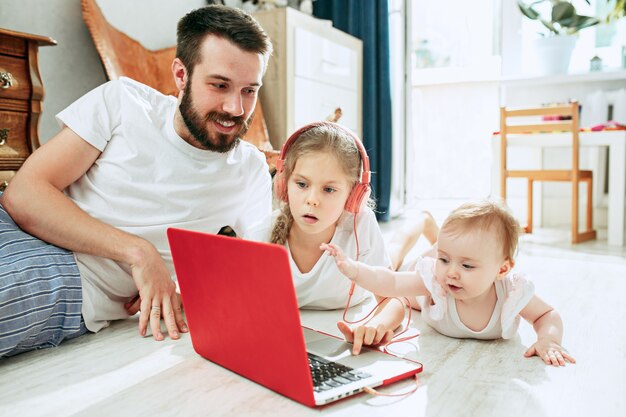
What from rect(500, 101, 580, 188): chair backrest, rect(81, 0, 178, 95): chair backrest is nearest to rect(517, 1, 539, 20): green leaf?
rect(500, 101, 580, 188): chair backrest

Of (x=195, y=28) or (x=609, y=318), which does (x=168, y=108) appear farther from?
(x=609, y=318)

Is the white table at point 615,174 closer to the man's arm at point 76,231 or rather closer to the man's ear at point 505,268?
the man's ear at point 505,268

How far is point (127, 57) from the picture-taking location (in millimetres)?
2145

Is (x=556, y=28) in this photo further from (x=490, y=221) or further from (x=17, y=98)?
(x=17, y=98)

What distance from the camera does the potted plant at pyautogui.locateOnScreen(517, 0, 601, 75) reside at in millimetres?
3232

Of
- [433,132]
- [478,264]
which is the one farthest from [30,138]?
[433,132]

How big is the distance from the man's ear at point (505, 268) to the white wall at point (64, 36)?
1.69 meters

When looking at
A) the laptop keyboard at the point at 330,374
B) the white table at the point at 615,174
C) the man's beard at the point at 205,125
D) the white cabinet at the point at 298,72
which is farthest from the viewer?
the white cabinet at the point at 298,72

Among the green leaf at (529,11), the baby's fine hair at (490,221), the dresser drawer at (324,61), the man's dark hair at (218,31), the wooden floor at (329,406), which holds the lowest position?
the wooden floor at (329,406)

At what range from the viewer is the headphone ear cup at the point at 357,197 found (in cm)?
121

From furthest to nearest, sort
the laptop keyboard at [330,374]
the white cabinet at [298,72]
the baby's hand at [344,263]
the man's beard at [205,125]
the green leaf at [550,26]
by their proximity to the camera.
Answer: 1. the green leaf at [550,26]
2. the white cabinet at [298,72]
3. the man's beard at [205,125]
4. the baby's hand at [344,263]
5. the laptop keyboard at [330,374]

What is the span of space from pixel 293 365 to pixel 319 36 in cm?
257

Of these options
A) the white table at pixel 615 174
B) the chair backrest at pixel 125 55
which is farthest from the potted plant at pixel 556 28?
the chair backrest at pixel 125 55

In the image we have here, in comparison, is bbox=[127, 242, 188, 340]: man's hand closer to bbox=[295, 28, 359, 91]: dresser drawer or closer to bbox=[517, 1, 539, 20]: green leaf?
bbox=[295, 28, 359, 91]: dresser drawer
